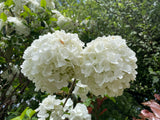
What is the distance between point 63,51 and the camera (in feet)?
2.23

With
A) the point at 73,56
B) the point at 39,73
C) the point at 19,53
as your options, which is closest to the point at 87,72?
the point at 73,56

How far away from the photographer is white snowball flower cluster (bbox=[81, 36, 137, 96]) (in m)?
0.65

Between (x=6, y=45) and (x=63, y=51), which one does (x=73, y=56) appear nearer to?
(x=63, y=51)

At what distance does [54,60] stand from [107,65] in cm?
25

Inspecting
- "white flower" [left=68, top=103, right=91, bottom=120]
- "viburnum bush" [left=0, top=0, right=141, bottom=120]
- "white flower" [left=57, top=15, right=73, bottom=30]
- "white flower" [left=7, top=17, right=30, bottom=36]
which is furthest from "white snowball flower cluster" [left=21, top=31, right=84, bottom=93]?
"white flower" [left=57, top=15, right=73, bottom=30]

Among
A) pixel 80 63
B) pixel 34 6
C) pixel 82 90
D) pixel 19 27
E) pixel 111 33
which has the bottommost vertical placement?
pixel 82 90

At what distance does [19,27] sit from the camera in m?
1.25

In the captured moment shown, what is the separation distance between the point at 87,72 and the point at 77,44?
0.17 m

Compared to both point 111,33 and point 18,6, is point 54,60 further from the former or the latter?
point 111,33

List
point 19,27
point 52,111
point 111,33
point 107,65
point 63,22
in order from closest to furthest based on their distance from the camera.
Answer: point 107,65 → point 52,111 → point 19,27 → point 63,22 → point 111,33

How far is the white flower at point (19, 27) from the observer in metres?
1.23

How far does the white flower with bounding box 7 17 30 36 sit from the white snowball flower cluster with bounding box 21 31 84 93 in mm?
626

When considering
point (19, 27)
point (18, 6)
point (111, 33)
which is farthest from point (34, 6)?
point (111, 33)

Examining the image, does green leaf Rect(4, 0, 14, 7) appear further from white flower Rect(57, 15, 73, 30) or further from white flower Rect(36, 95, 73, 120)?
white flower Rect(36, 95, 73, 120)
